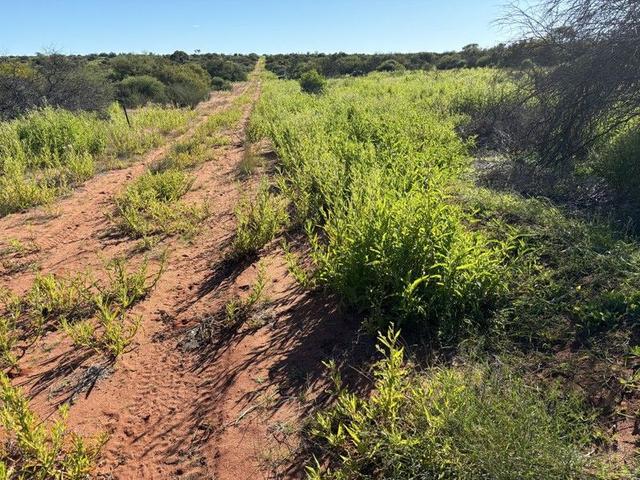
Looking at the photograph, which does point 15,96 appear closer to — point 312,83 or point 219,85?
point 312,83

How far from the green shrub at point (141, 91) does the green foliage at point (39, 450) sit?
72.7 ft

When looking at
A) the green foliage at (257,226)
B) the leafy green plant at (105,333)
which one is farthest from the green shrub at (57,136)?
the leafy green plant at (105,333)

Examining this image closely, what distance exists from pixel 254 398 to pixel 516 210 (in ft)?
10.7

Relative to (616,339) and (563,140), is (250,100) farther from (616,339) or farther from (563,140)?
(616,339)

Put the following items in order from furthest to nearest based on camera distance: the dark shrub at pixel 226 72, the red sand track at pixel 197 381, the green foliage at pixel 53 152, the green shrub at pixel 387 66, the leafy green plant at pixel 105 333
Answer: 1. the dark shrub at pixel 226 72
2. the green shrub at pixel 387 66
3. the green foliage at pixel 53 152
4. the leafy green plant at pixel 105 333
5. the red sand track at pixel 197 381

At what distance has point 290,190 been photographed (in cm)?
577

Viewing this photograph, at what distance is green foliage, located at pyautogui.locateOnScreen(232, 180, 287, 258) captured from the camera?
4332mm

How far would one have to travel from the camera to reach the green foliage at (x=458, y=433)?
1.77m

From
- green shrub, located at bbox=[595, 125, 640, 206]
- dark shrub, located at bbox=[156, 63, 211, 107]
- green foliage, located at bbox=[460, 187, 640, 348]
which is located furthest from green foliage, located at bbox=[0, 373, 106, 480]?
dark shrub, located at bbox=[156, 63, 211, 107]

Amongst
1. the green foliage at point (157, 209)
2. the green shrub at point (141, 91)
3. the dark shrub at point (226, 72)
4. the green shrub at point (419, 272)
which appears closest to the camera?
the green shrub at point (419, 272)

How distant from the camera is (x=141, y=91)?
927 inches

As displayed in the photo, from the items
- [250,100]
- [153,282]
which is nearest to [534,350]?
[153,282]

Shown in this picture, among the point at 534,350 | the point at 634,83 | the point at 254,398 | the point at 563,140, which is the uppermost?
the point at 634,83

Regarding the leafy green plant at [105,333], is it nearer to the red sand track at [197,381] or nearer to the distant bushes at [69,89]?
the red sand track at [197,381]
